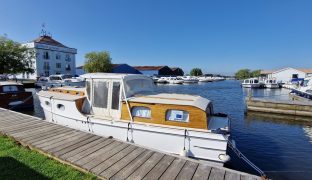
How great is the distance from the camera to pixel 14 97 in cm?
1767

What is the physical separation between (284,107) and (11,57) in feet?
150

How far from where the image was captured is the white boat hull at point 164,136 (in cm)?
754

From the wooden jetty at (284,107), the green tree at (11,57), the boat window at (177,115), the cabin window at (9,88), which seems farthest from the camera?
the green tree at (11,57)

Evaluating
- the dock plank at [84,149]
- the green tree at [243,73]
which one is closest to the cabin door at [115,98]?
the dock plank at [84,149]

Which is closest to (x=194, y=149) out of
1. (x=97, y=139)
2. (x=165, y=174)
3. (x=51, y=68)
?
(x=165, y=174)

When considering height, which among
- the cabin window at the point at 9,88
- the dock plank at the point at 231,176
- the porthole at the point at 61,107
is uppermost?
the cabin window at the point at 9,88

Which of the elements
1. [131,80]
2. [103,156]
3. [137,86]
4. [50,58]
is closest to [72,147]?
[103,156]

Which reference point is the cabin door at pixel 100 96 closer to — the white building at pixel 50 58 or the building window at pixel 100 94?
the building window at pixel 100 94

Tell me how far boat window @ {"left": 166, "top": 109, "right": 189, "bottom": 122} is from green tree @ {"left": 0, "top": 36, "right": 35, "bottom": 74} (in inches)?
1651

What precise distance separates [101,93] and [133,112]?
6.62 ft

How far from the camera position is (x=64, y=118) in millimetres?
11203

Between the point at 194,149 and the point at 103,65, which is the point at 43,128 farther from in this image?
the point at 103,65

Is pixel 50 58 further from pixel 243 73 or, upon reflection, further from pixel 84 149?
pixel 243 73

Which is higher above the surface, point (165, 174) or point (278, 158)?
point (165, 174)
